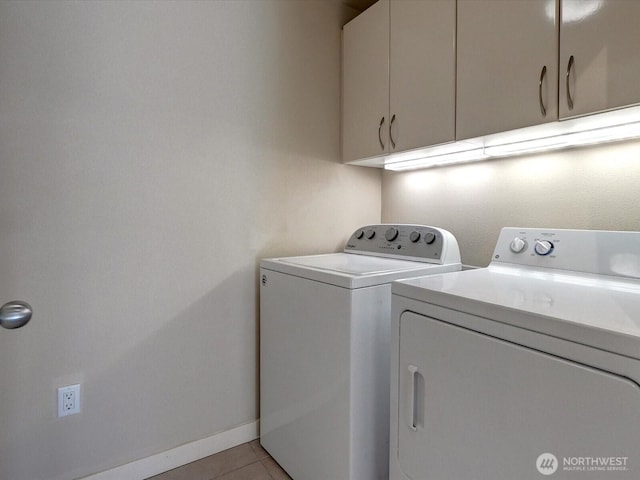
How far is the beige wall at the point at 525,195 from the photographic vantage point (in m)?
1.23

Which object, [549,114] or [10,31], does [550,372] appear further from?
[10,31]

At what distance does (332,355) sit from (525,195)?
105cm

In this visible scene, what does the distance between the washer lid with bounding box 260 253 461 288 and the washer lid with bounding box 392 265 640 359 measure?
0.49ft

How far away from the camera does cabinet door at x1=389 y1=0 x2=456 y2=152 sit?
138cm

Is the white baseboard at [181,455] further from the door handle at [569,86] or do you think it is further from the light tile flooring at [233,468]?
the door handle at [569,86]

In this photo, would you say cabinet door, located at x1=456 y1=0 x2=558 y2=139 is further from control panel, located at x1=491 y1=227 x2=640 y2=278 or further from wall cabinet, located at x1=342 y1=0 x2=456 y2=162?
control panel, located at x1=491 y1=227 x2=640 y2=278

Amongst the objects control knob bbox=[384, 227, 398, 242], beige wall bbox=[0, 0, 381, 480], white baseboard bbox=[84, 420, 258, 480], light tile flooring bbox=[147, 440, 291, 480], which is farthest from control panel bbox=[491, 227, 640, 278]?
white baseboard bbox=[84, 420, 258, 480]

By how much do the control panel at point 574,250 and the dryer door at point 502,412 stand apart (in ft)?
1.87

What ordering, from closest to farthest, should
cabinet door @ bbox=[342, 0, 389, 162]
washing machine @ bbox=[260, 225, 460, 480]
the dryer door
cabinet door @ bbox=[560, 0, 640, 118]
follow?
1. the dryer door
2. cabinet door @ bbox=[560, 0, 640, 118]
3. washing machine @ bbox=[260, 225, 460, 480]
4. cabinet door @ bbox=[342, 0, 389, 162]

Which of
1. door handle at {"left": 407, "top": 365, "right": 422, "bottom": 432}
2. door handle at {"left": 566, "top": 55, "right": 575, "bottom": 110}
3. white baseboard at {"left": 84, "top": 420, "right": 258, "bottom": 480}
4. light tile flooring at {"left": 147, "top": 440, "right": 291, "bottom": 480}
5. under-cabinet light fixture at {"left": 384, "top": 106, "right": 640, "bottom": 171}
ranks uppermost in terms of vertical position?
door handle at {"left": 566, "top": 55, "right": 575, "bottom": 110}

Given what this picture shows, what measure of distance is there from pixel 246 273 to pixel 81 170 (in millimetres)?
790

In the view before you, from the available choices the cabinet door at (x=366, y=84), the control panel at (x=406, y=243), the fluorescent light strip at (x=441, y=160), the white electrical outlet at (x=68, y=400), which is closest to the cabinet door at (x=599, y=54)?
the fluorescent light strip at (x=441, y=160)

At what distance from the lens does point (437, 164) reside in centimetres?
183

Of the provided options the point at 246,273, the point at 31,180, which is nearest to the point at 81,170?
the point at 31,180
